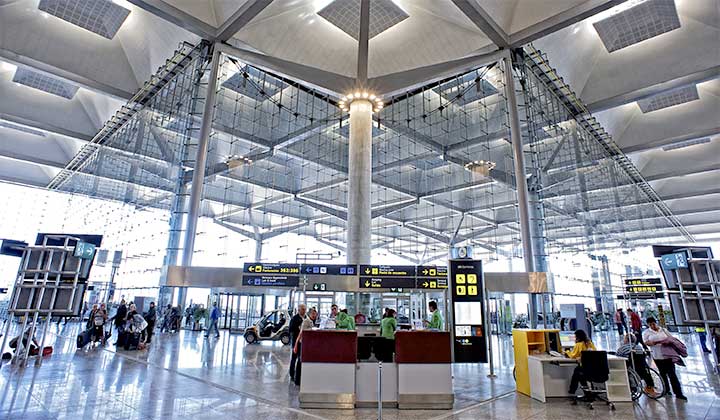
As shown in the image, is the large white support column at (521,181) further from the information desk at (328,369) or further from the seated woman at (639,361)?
the information desk at (328,369)

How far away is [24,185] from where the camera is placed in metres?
34.3

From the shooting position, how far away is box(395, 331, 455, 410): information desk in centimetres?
641

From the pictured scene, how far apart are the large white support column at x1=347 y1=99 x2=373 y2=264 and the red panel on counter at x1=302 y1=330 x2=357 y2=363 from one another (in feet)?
35.8

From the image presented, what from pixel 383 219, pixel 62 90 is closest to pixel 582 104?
pixel 383 219

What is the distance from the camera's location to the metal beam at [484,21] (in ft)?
51.3

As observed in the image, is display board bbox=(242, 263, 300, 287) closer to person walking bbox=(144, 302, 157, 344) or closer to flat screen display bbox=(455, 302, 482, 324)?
person walking bbox=(144, 302, 157, 344)

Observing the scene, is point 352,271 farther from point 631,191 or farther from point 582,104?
point 631,191

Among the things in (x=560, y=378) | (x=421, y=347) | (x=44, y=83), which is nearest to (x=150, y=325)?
(x=421, y=347)

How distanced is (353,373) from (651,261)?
33550 mm

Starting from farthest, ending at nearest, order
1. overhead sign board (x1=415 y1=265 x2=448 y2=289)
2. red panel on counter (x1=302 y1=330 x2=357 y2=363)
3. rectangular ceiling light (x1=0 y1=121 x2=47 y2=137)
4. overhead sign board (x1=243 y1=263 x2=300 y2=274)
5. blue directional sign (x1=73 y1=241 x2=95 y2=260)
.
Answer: rectangular ceiling light (x1=0 y1=121 x2=47 y2=137)
overhead sign board (x1=243 y1=263 x2=300 y2=274)
overhead sign board (x1=415 y1=265 x2=448 y2=289)
blue directional sign (x1=73 y1=241 x2=95 y2=260)
red panel on counter (x1=302 y1=330 x2=357 y2=363)

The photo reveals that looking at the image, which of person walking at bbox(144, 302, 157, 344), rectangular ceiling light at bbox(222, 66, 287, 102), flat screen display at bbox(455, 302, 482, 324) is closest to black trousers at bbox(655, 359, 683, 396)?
flat screen display at bbox(455, 302, 482, 324)

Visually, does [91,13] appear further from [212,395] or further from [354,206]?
[212,395]

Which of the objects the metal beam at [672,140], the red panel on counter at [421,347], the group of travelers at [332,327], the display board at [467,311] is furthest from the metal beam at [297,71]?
the metal beam at [672,140]

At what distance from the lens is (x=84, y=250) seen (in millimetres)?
9789
